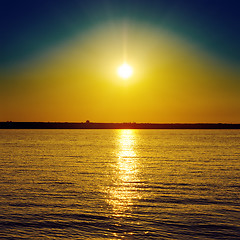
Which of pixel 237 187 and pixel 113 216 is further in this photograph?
pixel 237 187

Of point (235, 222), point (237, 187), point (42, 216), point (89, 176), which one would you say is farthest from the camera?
point (89, 176)

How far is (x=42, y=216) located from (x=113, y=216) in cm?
380

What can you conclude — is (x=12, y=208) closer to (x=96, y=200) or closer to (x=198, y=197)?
(x=96, y=200)

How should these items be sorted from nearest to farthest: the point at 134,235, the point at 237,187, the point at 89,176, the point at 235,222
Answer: the point at 134,235
the point at 235,222
the point at 237,187
the point at 89,176

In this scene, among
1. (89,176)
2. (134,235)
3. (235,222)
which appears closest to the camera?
(134,235)

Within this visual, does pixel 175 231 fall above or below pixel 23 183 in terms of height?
below

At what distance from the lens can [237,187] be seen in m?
27.5

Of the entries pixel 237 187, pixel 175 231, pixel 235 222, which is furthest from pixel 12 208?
pixel 237 187

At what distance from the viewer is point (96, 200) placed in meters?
22.6

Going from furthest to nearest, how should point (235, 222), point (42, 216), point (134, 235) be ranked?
point (42, 216) → point (235, 222) → point (134, 235)

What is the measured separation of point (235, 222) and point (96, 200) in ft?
29.4

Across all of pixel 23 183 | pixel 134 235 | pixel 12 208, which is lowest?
pixel 134 235

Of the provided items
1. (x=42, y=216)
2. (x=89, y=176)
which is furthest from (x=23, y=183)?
(x=42, y=216)

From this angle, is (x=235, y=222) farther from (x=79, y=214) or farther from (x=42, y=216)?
(x=42, y=216)
